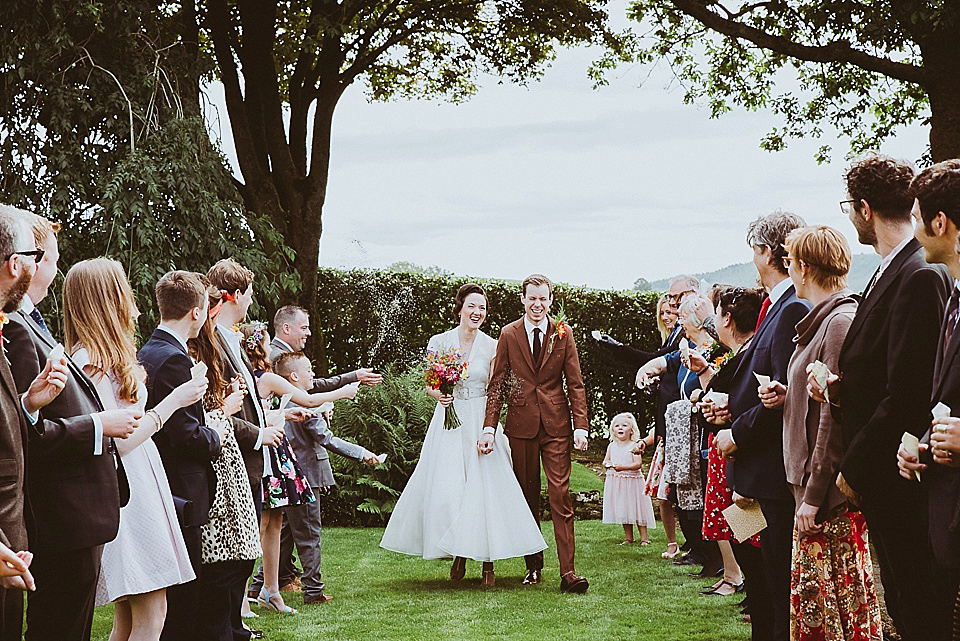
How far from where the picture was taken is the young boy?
6953 millimetres

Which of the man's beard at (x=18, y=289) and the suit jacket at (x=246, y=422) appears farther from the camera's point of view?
the suit jacket at (x=246, y=422)

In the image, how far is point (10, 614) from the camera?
2980mm

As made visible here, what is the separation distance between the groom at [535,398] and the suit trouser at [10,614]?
15.4 ft

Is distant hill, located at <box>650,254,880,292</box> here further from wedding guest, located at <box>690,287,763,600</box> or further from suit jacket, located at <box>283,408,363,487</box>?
suit jacket, located at <box>283,408,363,487</box>

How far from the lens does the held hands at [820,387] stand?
12.4 feet

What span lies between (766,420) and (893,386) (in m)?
1.01

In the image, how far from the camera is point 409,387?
1179 centimetres

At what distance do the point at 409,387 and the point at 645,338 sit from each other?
14.9 ft

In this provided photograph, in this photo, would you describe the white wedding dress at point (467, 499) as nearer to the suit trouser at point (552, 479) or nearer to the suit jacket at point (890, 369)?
the suit trouser at point (552, 479)

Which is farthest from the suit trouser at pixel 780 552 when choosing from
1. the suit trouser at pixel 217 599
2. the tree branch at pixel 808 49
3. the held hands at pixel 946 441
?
the tree branch at pixel 808 49

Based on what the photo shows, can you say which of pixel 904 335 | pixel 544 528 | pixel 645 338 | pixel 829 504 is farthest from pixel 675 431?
pixel 645 338

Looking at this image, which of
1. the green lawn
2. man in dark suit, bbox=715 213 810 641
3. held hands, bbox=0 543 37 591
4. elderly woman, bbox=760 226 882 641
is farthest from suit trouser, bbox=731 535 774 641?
held hands, bbox=0 543 37 591

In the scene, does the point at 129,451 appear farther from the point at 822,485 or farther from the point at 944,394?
the point at 944,394

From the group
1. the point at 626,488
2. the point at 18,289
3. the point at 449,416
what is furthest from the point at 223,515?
the point at 626,488
